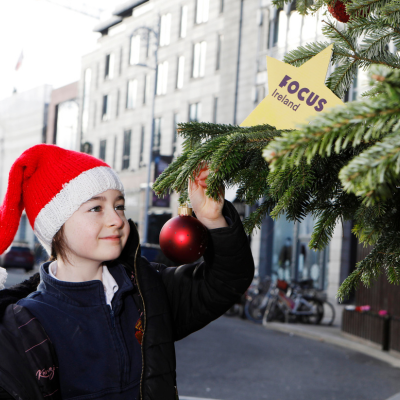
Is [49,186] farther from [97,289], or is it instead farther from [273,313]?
[273,313]

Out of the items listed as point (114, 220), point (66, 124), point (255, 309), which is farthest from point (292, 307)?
point (66, 124)

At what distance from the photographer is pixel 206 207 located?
183 centimetres

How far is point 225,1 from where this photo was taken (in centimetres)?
2450

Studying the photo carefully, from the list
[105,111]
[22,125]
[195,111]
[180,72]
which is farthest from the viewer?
[22,125]

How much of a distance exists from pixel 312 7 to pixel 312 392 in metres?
5.73

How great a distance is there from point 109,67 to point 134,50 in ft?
10.3

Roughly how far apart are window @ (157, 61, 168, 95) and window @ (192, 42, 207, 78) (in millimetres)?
2310

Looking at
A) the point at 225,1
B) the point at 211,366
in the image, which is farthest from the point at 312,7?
the point at 225,1

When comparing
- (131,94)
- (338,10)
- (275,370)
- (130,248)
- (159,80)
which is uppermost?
(159,80)

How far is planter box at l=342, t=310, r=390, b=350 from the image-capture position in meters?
9.71

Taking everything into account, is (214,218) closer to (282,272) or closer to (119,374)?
(119,374)

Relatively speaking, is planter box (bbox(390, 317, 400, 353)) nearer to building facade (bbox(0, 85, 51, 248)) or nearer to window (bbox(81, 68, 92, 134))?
window (bbox(81, 68, 92, 134))

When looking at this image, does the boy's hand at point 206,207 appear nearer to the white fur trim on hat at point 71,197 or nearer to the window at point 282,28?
the white fur trim on hat at point 71,197

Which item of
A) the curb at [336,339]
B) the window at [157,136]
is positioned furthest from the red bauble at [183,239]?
the window at [157,136]
